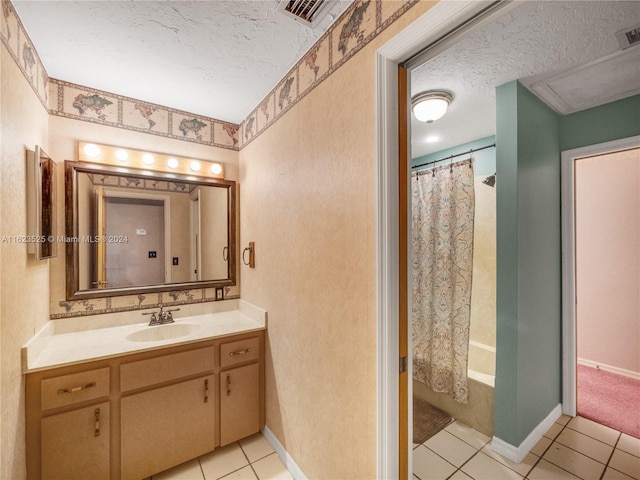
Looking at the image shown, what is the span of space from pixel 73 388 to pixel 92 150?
147 cm

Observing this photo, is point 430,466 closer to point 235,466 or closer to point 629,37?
point 235,466

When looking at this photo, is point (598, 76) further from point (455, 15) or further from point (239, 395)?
point (239, 395)

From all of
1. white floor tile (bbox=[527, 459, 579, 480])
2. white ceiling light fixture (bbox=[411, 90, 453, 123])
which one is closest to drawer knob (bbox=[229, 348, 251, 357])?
white floor tile (bbox=[527, 459, 579, 480])

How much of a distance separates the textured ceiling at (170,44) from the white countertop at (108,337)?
1.55m

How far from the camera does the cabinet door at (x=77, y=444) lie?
1.44 meters

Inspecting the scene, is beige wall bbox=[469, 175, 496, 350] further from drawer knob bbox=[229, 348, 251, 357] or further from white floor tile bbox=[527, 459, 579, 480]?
drawer knob bbox=[229, 348, 251, 357]

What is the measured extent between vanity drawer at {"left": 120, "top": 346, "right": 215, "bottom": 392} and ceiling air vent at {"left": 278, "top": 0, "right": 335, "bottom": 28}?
1910mm

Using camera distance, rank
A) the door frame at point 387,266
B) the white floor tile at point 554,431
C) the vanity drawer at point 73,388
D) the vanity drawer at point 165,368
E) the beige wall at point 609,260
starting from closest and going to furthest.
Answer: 1. the door frame at point 387,266
2. the vanity drawer at point 73,388
3. the vanity drawer at point 165,368
4. the white floor tile at point 554,431
5. the beige wall at point 609,260

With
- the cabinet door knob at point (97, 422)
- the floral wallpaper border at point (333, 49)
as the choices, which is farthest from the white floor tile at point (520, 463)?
the floral wallpaper border at point (333, 49)

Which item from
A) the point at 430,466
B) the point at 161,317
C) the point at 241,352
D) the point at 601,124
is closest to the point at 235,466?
the point at 241,352

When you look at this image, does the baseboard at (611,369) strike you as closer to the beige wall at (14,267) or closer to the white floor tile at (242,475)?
the white floor tile at (242,475)

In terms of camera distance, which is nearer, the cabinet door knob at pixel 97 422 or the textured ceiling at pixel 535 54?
the textured ceiling at pixel 535 54

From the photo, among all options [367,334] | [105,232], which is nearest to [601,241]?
[367,334]

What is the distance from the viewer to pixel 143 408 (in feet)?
5.44
